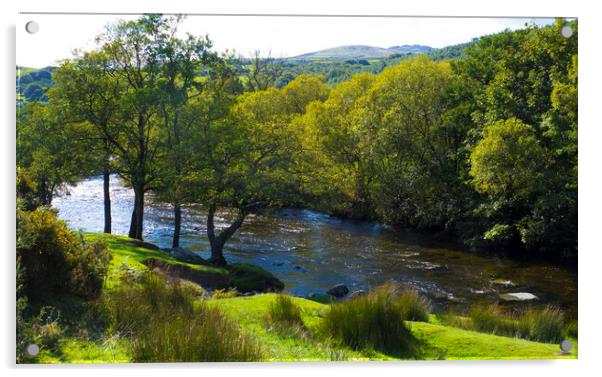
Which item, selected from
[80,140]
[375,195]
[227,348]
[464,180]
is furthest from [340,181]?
[227,348]

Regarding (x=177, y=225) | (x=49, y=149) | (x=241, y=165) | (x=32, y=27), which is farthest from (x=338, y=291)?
(x=32, y=27)

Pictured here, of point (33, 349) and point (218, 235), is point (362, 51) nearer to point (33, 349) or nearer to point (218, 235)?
point (218, 235)

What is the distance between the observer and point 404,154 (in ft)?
50.8

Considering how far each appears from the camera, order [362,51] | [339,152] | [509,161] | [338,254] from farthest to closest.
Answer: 1. [339,152]
2. [509,161]
3. [338,254]
4. [362,51]

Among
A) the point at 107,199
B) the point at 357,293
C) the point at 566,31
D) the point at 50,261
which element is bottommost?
the point at 357,293

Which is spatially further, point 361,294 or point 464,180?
point 464,180

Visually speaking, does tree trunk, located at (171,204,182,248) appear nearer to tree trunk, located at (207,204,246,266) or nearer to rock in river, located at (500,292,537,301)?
tree trunk, located at (207,204,246,266)

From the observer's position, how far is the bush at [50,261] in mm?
6020

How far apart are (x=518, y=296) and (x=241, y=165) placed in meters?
5.75

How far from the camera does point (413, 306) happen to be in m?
7.18

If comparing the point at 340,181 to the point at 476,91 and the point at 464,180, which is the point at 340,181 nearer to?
the point at 464,180

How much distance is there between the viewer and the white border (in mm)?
6043

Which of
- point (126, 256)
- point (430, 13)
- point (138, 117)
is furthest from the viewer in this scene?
point (138, 117)

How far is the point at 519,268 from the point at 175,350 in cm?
675
